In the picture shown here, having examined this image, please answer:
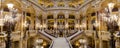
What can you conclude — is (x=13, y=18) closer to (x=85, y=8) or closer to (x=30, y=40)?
(x=30, y=40)

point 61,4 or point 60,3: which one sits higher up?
point 60,3

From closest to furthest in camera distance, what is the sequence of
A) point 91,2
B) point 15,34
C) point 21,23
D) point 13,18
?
point 13,18 < point 15,34 < point 21,23 < point 91,2

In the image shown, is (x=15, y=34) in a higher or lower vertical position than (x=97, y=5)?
lower

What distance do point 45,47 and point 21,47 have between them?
414 cm

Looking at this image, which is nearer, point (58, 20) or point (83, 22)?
point (83, 22)

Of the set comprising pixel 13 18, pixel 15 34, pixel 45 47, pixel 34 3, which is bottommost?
pixel 45 47

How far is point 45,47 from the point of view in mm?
Answer: 26891

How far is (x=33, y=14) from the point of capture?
30422 millimetres

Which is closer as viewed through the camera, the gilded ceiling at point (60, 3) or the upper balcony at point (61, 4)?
the upper balcony at point (61, 4)

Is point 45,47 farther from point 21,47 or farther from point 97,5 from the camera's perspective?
point 97,5

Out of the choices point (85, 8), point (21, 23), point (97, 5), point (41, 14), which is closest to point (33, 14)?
point (41, 14)

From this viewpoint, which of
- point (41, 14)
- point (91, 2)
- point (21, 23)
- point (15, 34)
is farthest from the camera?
point (41, 14)

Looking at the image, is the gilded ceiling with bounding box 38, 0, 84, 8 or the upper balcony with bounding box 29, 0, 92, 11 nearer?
the upper balcony with bounding box 29, 0, 92, 11

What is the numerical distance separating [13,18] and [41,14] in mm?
19678
